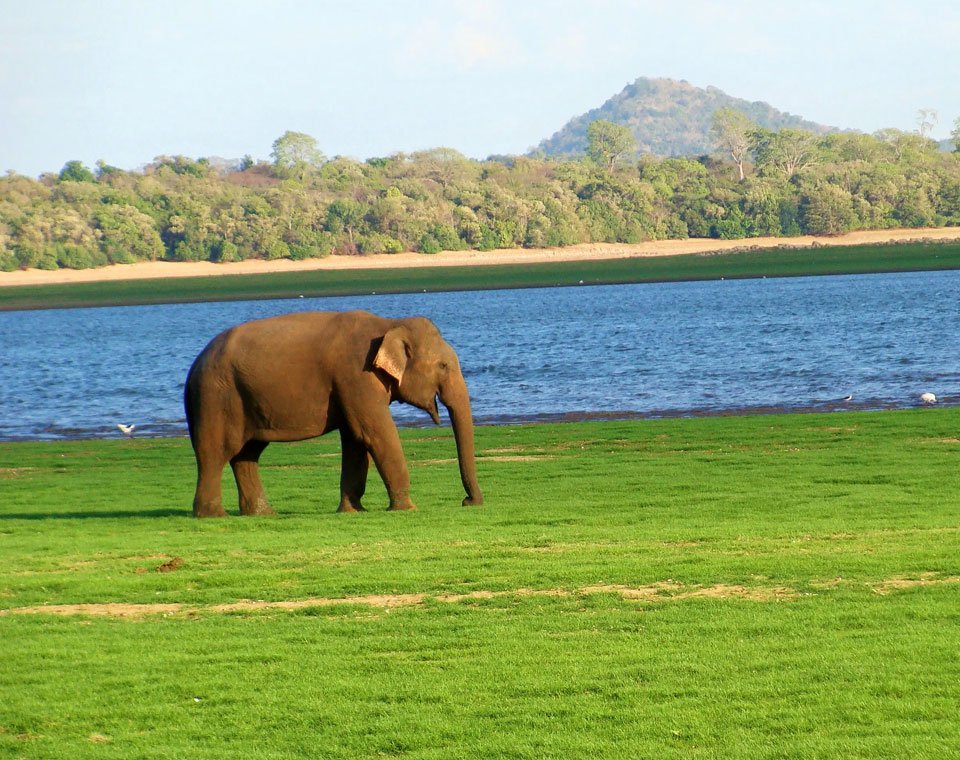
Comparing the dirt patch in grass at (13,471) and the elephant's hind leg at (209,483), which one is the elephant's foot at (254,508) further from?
the dirt patch in grass at (13,471)

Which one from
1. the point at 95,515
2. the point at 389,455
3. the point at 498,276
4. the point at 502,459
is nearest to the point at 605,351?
the point at 502,459

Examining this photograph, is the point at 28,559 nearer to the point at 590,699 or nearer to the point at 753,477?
the point at 590,699

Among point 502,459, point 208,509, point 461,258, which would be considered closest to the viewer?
point 208,509

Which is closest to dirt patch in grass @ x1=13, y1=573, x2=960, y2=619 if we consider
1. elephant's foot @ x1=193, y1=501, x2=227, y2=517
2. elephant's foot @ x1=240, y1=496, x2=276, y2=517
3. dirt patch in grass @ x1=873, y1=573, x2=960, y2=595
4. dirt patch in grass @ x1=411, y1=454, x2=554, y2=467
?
dirt patch in grass @ x1=873, y1=573, x2=960, y2=595

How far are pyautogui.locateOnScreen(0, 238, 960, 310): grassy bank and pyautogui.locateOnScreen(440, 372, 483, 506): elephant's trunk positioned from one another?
301 ft

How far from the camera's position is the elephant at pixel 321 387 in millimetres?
16016

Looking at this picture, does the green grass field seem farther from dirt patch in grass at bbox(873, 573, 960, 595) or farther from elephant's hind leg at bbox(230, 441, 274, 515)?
elephant's hind leg at bbox(230, 441, 274, 515)

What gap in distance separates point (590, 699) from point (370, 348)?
836 cm

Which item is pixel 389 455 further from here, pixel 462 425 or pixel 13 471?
pixel 13 471

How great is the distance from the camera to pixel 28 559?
13672 mm

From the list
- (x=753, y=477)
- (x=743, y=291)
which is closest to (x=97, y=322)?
(x=743, y=291)

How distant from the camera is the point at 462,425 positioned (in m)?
16.5

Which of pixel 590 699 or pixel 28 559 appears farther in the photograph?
pixel 28 559

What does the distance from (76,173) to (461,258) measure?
7095cm
